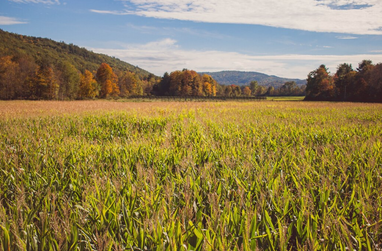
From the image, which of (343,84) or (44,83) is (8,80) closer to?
(44,83)

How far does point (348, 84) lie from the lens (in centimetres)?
6750

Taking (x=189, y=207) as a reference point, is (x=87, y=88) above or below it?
above

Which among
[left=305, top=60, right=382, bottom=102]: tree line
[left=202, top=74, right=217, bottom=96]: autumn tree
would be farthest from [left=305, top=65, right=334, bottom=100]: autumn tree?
[left=202, top=74, right=217, bottom=96]: autumn tree

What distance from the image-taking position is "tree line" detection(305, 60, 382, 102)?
56.8 meters

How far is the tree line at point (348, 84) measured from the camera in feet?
186

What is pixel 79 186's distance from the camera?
352 cm

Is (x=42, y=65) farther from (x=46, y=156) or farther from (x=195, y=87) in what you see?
(x=46, y=156)

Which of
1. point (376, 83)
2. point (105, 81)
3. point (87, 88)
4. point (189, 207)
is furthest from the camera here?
point (105, 81)

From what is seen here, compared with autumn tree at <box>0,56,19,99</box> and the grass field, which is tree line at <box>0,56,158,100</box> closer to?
autumn tree at <box>0,56,19,99</box>

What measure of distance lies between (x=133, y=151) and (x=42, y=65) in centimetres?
7336

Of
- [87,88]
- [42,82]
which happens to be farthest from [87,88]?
[42,82]

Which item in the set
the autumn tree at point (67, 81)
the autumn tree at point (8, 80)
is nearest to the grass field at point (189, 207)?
the autumn tree at point (8, 80)

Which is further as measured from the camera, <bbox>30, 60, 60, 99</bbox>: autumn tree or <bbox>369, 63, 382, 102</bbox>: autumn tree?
<bbox>30, 60, 60, 99</bbox>: autumn tree

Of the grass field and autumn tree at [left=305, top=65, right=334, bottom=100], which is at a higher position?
autumn tree at [left=305, top=65, right=334, bottom=100]
